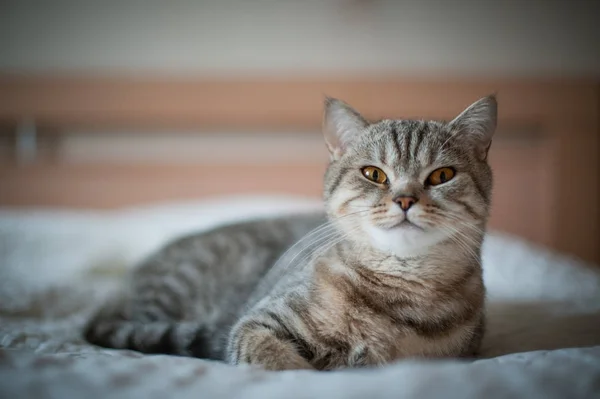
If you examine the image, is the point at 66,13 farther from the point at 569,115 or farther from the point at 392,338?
the point at 569,115

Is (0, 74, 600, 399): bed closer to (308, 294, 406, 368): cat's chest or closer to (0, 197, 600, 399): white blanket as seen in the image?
(0, 197, 600, 399): white blanket

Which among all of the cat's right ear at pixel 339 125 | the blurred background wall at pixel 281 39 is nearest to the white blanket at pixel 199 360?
the cat's right ear at pixel 339 125

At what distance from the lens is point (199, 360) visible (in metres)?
0.68

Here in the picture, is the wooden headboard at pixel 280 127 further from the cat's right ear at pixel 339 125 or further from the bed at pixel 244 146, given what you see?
→ the cat's right ear at pixel 339 125

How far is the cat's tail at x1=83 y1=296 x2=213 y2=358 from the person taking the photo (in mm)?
878

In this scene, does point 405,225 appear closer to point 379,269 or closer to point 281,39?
point 379,269

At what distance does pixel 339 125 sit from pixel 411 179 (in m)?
0.23

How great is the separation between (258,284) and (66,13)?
1.89 meters

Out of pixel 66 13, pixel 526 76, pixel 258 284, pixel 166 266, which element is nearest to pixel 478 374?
pixel 258 284

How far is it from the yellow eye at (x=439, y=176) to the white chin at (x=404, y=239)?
105mm

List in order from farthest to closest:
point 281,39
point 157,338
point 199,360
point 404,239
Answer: point 281,39 → point 157,338 → point 404,239 → point 199,360

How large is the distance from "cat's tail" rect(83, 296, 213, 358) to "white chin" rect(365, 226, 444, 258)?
1.30 feet

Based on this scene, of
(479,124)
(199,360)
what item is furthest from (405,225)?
(199,360)

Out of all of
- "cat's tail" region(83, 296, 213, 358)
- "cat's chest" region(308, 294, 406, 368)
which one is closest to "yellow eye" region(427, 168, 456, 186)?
"cat's chest" region(308, 294, 406, 368)
